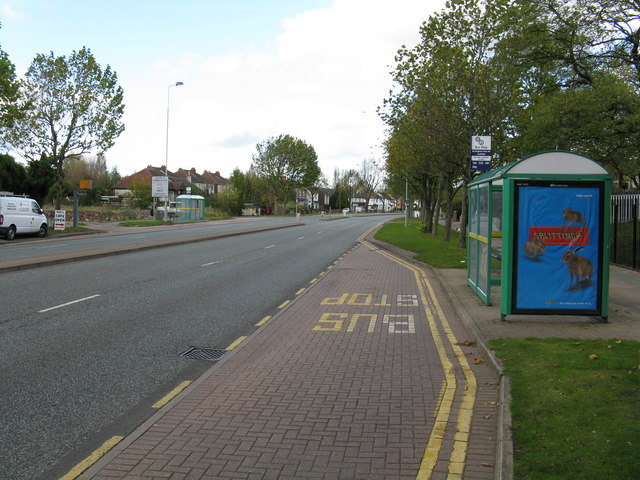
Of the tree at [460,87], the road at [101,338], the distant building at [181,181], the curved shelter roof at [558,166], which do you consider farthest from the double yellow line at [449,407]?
the distant building at [181,181]

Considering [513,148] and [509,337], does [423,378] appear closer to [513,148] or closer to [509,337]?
[509,337]

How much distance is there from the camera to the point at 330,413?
4785 millimetres

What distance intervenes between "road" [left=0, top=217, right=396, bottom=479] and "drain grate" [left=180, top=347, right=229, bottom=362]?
135mm

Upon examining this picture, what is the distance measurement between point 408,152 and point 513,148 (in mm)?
6660

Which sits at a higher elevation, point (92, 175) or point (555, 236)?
point (92, 175)

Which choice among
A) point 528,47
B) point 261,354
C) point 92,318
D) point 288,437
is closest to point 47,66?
point 528,47

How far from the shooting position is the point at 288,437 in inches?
168

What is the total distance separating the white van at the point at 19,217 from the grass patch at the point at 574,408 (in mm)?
26667

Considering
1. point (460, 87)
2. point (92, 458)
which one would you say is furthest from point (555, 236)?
point (460, 87)

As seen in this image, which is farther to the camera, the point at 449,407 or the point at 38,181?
the point at 38,181

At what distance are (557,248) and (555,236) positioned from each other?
0.59 ft

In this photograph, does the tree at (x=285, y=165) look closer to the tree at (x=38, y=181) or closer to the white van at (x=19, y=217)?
the tree at (x=38, y=181)

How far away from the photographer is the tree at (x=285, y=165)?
316 ft

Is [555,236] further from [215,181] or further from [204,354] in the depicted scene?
[215,181]
